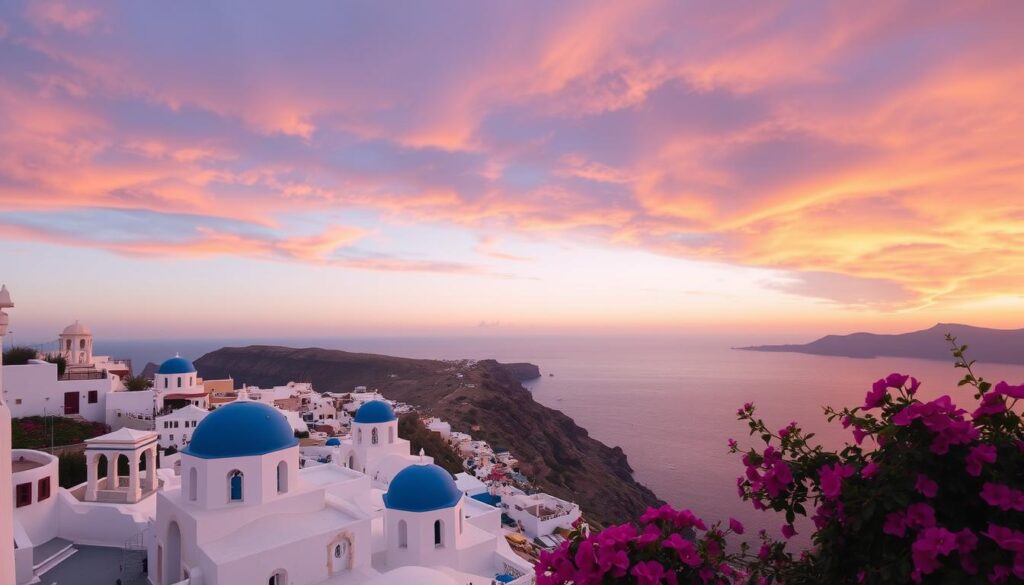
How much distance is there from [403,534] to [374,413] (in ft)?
27.6

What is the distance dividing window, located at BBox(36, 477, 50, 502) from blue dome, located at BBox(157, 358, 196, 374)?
14.4 meters

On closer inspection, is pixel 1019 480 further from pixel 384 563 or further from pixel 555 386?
pixel 555 386

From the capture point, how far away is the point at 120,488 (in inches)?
688

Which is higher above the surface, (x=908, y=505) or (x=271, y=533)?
(x=908, y=505)

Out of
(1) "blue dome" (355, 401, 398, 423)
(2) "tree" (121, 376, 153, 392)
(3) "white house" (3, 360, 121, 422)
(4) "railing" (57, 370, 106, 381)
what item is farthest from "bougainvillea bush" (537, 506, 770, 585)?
(2) "tree" (121, 376, 153, 392)

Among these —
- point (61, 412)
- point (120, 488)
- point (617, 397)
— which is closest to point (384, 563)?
point (120, 488)

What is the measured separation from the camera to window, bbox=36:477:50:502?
50.7ft

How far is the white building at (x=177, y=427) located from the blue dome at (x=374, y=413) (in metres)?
9.08

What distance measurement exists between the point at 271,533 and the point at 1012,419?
13.2 m

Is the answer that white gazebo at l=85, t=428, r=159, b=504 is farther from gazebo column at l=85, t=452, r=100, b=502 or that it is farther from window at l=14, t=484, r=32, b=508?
window at l=14, t=484, r=32, b=508

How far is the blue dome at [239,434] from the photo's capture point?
12609mm

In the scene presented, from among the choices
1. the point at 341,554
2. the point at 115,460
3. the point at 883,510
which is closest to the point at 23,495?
the point at 115,460

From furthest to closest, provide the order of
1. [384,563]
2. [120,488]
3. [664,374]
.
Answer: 1. [664,374]
2. [120,488]
3. [384,563]

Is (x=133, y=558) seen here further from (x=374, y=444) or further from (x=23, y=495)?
(x=374, y=444)
